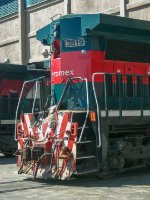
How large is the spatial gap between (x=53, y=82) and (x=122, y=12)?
846cm

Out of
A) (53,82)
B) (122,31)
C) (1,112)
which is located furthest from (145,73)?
(1,112)

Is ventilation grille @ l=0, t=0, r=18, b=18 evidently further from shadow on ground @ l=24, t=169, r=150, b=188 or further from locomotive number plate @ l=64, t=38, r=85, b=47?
shadow on ground @ l=24, t=169, r=150, b=188

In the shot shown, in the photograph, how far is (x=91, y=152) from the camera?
9023 millimetres

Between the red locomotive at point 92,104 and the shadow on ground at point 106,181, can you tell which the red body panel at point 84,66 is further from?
the shadow on ground at point 106,181

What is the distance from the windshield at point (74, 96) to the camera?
377 inches

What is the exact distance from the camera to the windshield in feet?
31.4

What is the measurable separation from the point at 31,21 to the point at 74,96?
48.7ft

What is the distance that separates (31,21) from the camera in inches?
937

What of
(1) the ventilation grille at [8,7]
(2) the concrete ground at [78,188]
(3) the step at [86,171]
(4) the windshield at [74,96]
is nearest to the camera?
(2) the concrete ground at [78,188]

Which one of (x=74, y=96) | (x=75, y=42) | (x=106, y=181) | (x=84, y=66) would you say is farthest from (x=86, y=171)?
(x=75, y=42)

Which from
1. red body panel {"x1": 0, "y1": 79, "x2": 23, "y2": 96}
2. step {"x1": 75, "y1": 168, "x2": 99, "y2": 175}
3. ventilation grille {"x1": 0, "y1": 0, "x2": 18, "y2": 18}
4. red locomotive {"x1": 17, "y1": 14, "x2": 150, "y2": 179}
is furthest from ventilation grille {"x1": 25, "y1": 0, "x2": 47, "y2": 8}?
step {"x1": 75, "y1": 168, "x2": 99, "y2": 175}

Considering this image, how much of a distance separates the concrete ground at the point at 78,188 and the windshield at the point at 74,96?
158cm

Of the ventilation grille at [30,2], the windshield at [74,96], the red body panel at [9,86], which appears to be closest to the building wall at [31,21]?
the ventilation grille at [30,2]

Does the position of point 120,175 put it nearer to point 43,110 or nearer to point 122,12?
point 43,110
